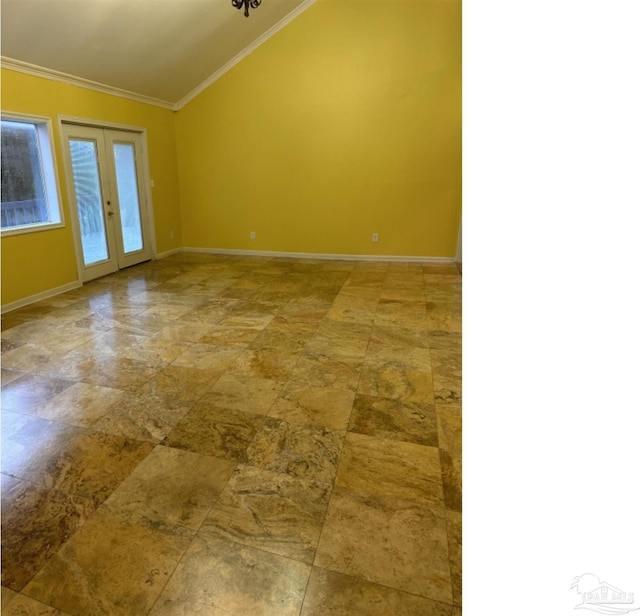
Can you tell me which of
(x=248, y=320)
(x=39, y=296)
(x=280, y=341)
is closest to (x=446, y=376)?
(x=280, y=341)

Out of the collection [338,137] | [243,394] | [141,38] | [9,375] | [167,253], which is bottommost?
[243,394]

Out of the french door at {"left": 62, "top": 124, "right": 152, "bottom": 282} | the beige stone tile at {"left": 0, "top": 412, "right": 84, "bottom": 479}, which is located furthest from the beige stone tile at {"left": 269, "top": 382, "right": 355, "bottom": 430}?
the french door at {"left": 62, "top": 124, "right": 152, "bottom": 282}

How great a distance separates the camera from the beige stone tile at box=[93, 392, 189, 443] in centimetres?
221

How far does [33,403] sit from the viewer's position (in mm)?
2471

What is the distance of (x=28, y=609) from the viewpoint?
1.32m

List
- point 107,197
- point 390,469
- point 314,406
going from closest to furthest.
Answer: point 390,469
point 314,406
point 107,197

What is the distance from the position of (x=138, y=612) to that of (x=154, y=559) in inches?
7.4

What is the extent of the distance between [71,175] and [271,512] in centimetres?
476

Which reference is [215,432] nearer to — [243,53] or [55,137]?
[55,137]

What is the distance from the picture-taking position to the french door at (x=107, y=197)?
488cm

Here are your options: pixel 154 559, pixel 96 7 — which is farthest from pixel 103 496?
pixel 96 7

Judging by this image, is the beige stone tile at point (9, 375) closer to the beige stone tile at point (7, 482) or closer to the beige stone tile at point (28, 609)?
the beige stone tile at point (7, 482)

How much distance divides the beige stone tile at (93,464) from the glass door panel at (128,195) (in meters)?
4.42

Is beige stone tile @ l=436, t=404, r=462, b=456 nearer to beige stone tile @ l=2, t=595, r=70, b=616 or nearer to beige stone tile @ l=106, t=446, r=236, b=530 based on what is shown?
beige stone tile @ l=106, t=446, r=236, b=530
